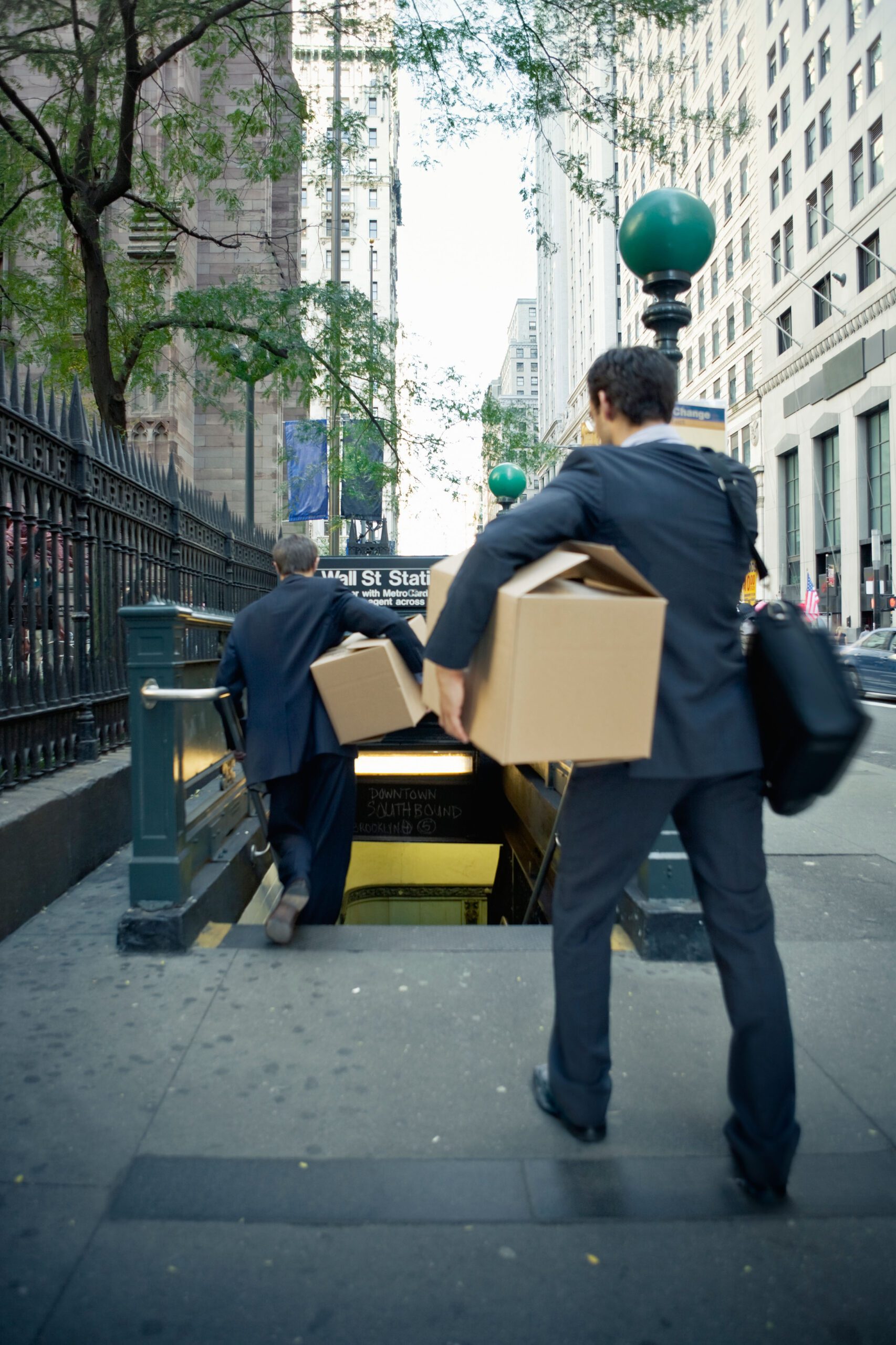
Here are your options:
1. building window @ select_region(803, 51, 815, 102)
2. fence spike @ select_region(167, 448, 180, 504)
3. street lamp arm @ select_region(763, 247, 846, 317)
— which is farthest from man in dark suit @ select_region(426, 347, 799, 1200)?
building window @ select_region(803, 51, 815, 102)

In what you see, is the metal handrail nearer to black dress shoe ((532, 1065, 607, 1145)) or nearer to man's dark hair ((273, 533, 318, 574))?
man's dark hair ((273, 533, 318, 574))

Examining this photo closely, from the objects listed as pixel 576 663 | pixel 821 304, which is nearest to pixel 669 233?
pixel 576 663

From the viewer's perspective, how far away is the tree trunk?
10.2 metres

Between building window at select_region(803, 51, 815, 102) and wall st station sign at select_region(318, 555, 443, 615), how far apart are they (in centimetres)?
3919

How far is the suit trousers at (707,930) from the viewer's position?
7.32 feet

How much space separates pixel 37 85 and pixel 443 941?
22142 mm

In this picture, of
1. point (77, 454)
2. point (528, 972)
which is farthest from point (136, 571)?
point (528, 972)

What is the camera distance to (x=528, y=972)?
3.57m

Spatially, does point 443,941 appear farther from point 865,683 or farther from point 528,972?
point 865,683

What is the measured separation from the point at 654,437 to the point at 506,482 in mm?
7966

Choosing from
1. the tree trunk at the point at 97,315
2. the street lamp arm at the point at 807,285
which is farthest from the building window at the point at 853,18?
the tree trunk at the point at 97,315

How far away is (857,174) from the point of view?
3541 cm

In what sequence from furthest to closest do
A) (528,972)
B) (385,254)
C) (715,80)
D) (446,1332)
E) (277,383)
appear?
(385,254)
(715,80)
(277,383)
(528,972)
(446,1332)

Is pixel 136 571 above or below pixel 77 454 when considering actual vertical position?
below
